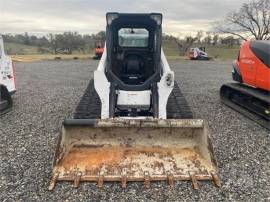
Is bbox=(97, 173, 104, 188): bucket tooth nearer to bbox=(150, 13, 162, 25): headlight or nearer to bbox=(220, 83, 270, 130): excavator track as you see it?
bbox=(150, 13, 162, 25): headlight

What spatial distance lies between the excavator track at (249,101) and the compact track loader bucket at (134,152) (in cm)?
259

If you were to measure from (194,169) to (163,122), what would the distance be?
30.1 inches

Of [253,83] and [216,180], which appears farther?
[253,83]

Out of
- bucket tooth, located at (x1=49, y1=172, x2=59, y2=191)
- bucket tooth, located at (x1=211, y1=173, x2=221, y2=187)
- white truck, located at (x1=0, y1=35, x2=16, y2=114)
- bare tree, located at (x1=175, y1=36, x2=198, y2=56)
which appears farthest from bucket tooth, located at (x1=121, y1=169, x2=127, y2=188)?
bare tree, located at (x1=175, y1=36, x2=198, y2=56)

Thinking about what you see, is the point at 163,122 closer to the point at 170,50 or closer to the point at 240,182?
the point at 240,182

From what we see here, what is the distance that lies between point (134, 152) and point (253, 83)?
13.6ft

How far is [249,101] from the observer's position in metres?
7.21

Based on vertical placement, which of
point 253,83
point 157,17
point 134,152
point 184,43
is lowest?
point 184,43

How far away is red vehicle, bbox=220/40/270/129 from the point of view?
6512 mm

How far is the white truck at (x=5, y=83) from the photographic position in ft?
24.5

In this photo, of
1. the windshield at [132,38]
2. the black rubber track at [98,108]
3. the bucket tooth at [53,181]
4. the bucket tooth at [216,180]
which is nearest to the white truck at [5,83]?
the black rubber track at [98,108]

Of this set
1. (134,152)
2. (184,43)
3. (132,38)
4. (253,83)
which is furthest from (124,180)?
(184,43)

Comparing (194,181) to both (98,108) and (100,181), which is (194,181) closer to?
(100,181)

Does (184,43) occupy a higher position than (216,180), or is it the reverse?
(216,180)
